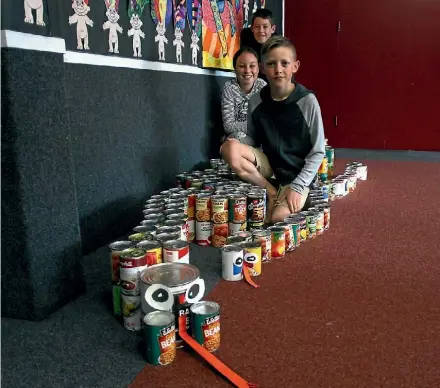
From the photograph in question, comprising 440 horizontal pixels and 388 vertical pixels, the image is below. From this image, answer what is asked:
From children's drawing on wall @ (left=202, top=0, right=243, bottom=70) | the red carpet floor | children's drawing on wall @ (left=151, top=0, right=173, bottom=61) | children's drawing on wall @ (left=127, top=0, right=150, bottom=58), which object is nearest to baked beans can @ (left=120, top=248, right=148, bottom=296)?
the red carpet floor

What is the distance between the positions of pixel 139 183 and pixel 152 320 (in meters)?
1.22

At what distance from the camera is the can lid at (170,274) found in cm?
123

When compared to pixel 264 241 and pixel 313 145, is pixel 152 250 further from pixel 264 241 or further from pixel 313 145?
pixel 313 145

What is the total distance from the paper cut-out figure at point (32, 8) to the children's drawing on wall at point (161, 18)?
1159 millimetres

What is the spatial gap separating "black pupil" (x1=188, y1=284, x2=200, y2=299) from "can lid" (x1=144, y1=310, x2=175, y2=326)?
8 centimetres

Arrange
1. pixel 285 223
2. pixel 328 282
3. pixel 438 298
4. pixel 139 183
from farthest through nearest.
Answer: pixel 139 183, pixel 285 223, pixel 328 282, pixel 438 298

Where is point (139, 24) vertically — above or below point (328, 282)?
above

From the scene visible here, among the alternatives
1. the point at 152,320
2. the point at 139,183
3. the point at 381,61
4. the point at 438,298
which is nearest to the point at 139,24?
the point at 139,183

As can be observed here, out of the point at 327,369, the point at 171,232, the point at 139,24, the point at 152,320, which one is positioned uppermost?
the point at 139,24

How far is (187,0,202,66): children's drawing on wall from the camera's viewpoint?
9.20 ft

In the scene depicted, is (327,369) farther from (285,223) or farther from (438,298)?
(285,223)

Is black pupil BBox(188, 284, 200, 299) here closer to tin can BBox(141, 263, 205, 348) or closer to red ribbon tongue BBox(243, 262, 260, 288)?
tin can BBox(141, 263, 205, 348)

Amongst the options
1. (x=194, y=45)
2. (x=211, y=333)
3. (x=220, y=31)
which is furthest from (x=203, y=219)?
(x=220, y=31)

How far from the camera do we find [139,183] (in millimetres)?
2295
